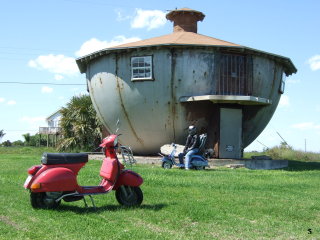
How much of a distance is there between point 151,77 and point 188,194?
27.7 ft

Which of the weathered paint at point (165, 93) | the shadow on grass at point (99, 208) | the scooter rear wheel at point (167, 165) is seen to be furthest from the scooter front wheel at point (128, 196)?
the weathered paint at point (165, 93)

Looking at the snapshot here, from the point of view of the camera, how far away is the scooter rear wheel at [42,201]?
6703mm

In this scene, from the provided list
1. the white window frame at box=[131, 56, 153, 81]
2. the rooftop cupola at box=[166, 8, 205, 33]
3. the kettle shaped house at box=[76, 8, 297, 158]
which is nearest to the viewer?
the kettle shaped house at box=[76, 8, 297, 158]

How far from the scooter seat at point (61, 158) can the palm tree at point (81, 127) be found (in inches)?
683

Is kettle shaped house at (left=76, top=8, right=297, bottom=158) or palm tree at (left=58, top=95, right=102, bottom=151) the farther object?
palm tree at (left=58, top=95, right=102, bottom=151)

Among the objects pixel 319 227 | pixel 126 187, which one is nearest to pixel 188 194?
pixel 126 187

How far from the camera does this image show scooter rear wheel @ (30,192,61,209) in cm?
670

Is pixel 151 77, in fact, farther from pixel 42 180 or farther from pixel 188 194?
pixel 42 180

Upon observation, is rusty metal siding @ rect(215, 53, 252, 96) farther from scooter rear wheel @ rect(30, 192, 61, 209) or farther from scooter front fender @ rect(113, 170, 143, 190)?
scooter rear wheel @ rect(30, 192, 61, 209)

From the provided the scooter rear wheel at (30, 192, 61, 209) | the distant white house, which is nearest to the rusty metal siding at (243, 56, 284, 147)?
the scooter rear wheel at (30, 192, 61, 209)

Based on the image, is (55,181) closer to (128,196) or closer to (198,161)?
(128,196)

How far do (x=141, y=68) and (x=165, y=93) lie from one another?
1233 mm

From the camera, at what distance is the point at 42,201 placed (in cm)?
676

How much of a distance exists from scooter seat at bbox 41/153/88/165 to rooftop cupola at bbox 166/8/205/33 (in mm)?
13818
